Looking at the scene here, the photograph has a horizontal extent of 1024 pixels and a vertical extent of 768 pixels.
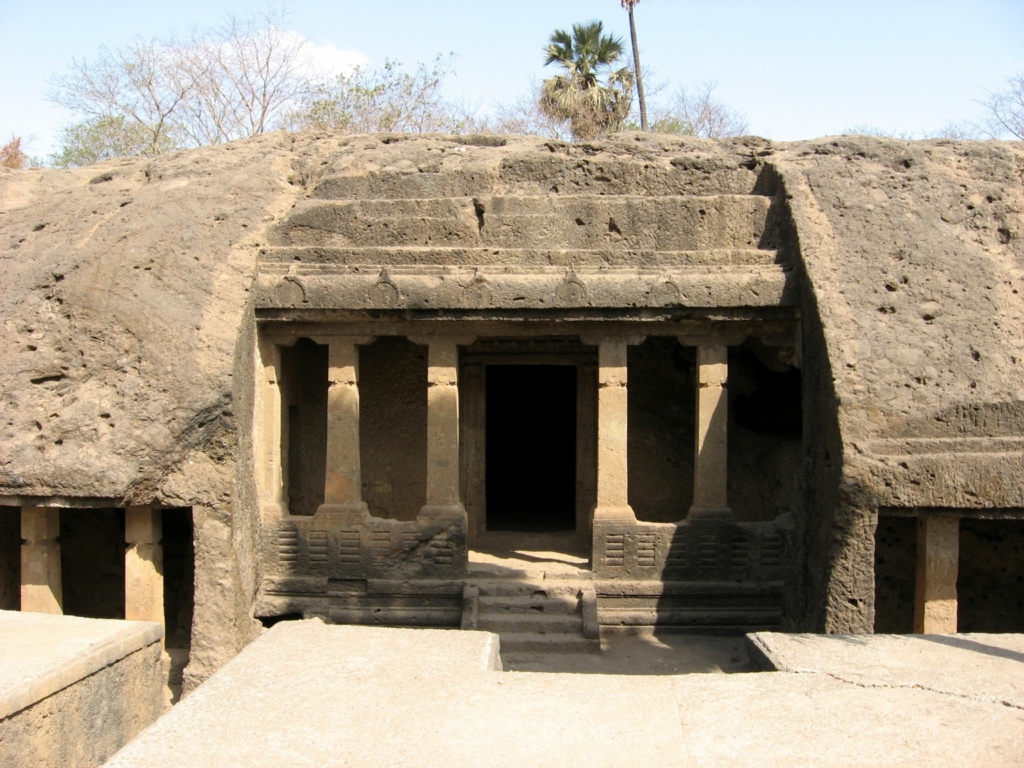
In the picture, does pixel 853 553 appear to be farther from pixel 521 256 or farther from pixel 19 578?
pixel 19 578

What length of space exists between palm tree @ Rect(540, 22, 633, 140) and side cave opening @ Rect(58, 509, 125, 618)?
15.2 metres

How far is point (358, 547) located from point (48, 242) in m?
3.52

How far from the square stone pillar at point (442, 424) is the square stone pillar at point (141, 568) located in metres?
2.03

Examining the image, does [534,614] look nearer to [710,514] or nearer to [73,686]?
[710,514]

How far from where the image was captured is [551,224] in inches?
275

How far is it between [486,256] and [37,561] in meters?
4.00

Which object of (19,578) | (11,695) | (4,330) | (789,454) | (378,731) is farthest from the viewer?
(789,454)

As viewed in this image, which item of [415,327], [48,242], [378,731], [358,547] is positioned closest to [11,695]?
[378,731]

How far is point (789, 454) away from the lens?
8.21 m

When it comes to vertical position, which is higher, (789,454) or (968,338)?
(968,338)

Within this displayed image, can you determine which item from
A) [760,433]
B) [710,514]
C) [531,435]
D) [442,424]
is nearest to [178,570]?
[442,424]

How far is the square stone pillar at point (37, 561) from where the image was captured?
607 centimetres

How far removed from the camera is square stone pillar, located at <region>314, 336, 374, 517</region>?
6.93 meters

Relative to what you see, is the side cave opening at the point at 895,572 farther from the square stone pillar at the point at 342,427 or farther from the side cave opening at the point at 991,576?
A: the square stone pillar at the point at 342,427
